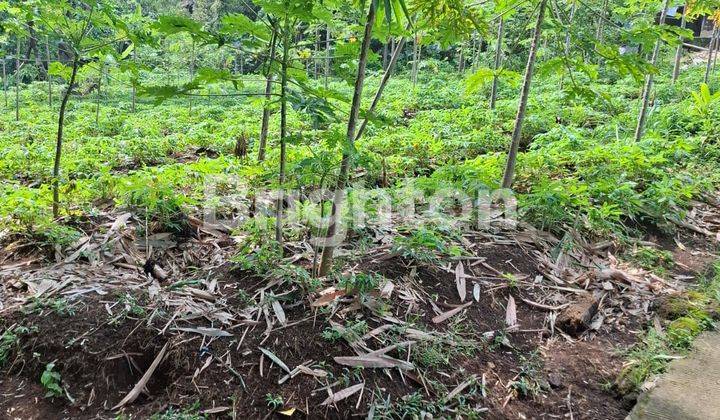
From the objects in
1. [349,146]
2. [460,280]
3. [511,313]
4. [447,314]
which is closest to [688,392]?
[511,313]

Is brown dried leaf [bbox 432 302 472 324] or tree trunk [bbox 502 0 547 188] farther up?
tree trunk [bbox 502 0 547 188]

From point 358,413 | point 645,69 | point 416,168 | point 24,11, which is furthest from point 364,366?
point 416,168

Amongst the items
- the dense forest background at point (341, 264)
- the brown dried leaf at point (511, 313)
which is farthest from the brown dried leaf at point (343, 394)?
the brown dried leaf at point (511, 313)

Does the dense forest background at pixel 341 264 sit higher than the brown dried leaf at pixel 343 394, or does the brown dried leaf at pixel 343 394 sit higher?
the dense forest background at pixel 341 264

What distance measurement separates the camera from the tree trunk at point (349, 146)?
288 cm

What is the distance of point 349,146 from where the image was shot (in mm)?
Result: 2756

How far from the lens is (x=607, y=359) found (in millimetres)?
3375

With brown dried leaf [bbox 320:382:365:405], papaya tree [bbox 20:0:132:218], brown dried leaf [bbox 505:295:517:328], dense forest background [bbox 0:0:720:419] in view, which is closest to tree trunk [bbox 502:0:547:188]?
dense forest background [bbox 0:0:720:419]

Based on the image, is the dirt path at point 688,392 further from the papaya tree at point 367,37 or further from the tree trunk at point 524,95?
the tree trunk at point 524,95

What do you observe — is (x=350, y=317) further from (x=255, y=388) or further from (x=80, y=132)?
(x=80, y=132)

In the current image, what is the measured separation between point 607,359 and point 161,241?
12.3 ft

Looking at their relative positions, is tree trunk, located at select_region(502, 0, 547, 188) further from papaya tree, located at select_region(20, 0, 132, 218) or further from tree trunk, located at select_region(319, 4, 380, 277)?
papaya tree, located at select_region(20, 0, 132, 218)

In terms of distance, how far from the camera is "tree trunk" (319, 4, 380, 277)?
2.88 m

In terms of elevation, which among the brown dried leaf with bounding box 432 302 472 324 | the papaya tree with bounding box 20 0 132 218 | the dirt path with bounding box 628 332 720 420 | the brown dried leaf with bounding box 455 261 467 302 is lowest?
the dirt path with bounding box 628 332 720 420
